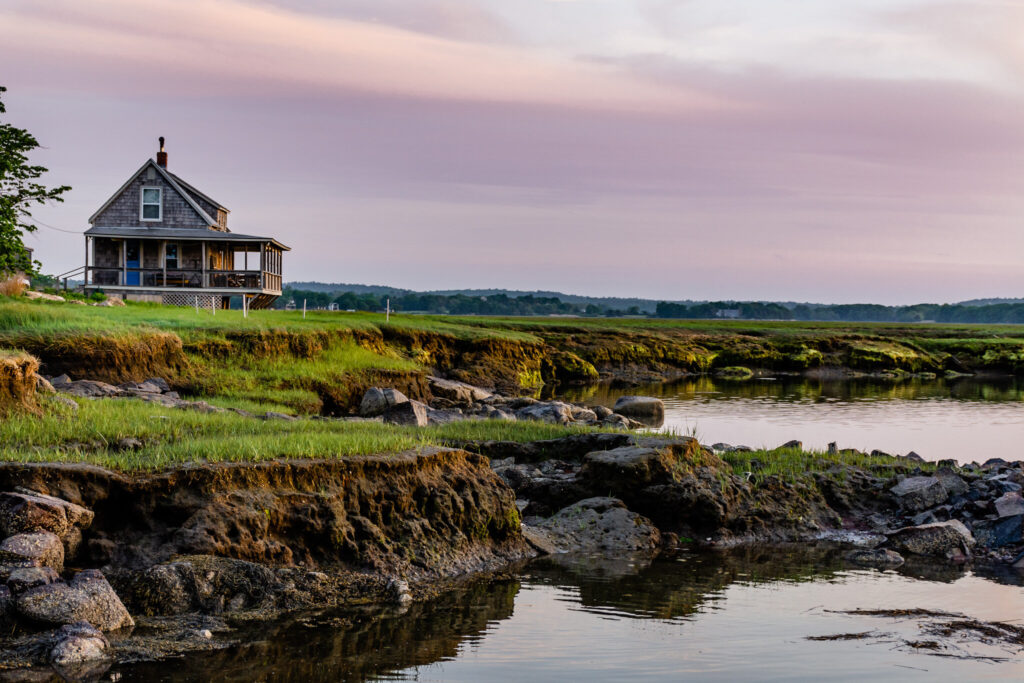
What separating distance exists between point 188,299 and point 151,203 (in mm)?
6253

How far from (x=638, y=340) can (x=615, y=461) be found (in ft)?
164

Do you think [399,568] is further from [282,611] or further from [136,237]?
Answer: [136,237]

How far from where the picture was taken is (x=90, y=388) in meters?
22.9

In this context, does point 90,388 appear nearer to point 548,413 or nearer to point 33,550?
point 548,413

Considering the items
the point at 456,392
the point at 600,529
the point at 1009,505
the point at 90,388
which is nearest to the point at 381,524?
the point at 600,529

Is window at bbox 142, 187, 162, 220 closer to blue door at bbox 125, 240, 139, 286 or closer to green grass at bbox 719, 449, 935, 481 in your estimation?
blue door at bbox 125, 240, 139, 286

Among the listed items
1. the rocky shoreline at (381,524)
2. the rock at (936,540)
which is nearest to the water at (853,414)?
the rocky shoreline at (381,524)

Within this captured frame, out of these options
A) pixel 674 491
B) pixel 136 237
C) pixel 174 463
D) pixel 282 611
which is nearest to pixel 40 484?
pixel 174 463

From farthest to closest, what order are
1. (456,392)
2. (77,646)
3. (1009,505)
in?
(456,392)
(1009,505)
(77,646)

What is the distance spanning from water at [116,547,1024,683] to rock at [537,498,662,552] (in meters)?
0.65

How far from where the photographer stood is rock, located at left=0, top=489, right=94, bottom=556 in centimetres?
956

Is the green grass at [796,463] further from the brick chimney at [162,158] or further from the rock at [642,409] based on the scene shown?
the brick chimney at [162,158]

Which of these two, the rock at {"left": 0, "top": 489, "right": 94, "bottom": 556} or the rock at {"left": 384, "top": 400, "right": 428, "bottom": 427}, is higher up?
the rock at {"left": 0, "top": 489, "right": 94, "bottom": 556}

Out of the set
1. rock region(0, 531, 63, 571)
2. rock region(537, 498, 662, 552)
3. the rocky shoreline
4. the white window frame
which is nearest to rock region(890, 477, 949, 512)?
the rocky shoreline
